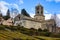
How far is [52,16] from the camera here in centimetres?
10706

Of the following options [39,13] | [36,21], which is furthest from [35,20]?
[39,13]

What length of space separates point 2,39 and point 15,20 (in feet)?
212

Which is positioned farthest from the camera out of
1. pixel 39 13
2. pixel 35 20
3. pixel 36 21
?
pixel 39 13

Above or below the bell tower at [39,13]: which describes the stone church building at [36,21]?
below

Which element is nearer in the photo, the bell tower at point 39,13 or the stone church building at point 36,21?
the stone church building at point 36,21

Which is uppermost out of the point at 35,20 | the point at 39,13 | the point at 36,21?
the point at 39,13

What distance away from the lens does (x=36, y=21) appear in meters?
90.5

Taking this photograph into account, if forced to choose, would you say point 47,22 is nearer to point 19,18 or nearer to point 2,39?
point 19,18

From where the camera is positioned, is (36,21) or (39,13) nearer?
(36,21)

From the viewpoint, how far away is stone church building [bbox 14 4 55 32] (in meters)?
86.3

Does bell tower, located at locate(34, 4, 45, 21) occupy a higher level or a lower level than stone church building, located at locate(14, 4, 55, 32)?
higher

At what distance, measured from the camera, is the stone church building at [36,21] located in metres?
86.3

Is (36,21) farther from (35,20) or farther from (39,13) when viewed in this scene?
(39,13)

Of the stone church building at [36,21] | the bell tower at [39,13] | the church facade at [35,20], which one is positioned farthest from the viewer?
the bell tower at [39,13]
